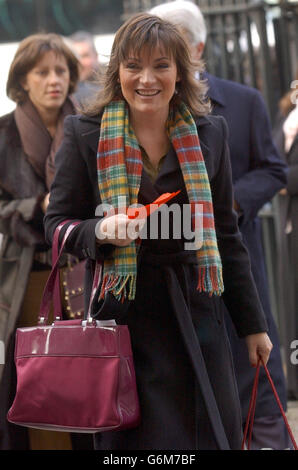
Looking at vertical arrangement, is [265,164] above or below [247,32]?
below

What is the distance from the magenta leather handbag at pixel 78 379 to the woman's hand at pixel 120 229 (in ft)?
0.80

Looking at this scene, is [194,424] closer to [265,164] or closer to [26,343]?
[26,343]

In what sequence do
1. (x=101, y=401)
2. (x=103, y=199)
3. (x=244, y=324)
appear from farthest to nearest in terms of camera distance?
(x=244, y=324), (x=103, y=199), (x=101, y=401)

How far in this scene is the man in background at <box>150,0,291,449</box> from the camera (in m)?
5.09

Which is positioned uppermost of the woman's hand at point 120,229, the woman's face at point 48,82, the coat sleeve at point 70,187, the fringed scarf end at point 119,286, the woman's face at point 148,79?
the woman's face at point 48,82

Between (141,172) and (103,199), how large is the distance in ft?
0.50

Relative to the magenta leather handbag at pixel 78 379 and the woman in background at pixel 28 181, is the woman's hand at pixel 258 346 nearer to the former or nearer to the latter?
the magenta leather handbag at pixel 78 379

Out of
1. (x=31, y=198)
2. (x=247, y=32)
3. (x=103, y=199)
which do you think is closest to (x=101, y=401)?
(x=103, y=199)

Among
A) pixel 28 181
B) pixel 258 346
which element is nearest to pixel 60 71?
pixel 28 181

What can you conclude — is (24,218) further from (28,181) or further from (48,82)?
(48,82)

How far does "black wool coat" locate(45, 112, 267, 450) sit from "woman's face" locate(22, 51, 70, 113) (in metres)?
1.54

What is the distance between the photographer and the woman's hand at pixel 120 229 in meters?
3.21

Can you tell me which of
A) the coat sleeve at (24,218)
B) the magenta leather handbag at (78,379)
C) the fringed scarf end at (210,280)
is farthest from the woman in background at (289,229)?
the magenta leather handbag at (78,379)

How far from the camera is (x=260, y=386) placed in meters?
5.08
